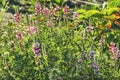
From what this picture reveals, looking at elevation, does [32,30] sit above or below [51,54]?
above

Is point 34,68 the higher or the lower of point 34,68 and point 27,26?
the lower

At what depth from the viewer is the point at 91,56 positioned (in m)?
4.32

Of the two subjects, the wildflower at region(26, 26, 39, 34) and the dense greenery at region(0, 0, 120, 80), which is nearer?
the dense greenery at region(0, 0, 120, 80)

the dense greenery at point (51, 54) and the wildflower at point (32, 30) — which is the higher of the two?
the wildflower at point (32, 30)

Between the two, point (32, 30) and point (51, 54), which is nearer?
point (51, 54)

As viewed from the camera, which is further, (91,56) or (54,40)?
(54,40)

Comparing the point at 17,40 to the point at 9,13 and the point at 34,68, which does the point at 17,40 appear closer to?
the point at 34,68

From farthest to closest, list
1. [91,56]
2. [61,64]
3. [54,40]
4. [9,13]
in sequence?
[9,13]
[54,40]
[61,64]
[91,56]

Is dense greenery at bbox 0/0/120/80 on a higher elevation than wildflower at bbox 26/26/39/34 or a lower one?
lower

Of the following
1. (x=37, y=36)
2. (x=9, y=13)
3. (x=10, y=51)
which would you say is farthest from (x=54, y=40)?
(x=9, y=13)

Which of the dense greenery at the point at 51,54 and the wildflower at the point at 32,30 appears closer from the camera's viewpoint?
the dense greenery at the point at 51,54

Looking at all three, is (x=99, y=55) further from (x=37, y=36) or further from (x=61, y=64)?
(x=37, y=36)

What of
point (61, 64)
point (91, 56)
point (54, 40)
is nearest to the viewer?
point (91, 56)

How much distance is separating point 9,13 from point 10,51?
3.03 m
